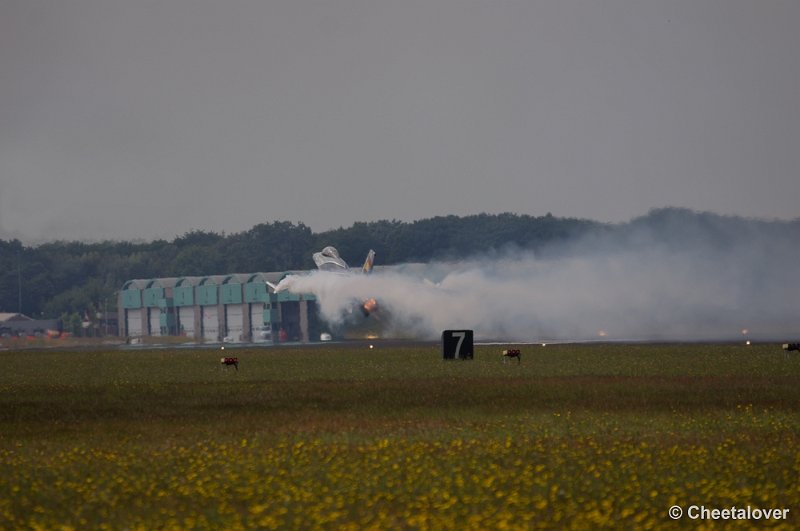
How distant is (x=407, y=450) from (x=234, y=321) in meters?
143

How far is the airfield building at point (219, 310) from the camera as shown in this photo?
15950 cm

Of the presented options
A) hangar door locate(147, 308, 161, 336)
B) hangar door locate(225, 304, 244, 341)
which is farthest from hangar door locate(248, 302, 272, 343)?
hangar door locate(147, 308, 161, 336)

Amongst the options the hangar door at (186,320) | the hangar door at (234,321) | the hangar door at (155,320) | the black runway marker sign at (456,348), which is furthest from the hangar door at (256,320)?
the black runway marker sign at (456,348)

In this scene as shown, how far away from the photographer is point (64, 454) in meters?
29.7

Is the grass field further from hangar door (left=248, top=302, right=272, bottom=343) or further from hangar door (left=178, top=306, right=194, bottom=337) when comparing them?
hangar door (left=178, top=306, right=194, bottom=337)

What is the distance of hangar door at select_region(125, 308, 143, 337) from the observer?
179750 mm

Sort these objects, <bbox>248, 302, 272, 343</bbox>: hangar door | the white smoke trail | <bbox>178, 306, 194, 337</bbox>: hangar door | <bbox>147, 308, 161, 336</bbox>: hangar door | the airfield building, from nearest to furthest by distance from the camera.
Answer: the white smoke trail < the airfield building < <bbox>248, 302, 272, 343</bbox>: hangar door < <bbox>178, 306, 194, 337</bbox>: hangar door < <bbox>147, 308, 161, 336</bbox>: hangar door

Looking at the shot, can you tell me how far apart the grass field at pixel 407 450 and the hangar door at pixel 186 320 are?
393 feet

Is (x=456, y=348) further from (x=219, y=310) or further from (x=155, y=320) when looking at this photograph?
(x=155, y=320)

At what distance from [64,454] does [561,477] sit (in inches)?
485

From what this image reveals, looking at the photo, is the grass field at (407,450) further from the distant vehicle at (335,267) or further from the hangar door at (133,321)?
the hangar door at (133,321)

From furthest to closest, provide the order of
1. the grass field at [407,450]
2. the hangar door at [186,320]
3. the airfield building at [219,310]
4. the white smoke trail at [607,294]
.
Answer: the hangar door at [186,320] → the airfield building at [219,310] → the white smoke trail at [607,294] → the grass field at [407,450]

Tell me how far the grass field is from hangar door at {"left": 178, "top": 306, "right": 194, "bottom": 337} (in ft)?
393

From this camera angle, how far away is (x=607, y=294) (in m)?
109
